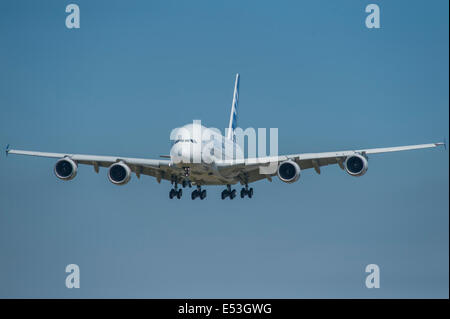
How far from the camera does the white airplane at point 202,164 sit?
60.0m

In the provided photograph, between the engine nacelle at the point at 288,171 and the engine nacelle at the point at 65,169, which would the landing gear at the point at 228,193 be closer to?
the engine nacelle at the point at 288,171

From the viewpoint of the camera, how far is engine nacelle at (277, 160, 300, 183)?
61.6 meters

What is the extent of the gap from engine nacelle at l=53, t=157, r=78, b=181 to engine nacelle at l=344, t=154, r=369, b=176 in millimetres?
18828

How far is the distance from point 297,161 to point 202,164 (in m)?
6.67

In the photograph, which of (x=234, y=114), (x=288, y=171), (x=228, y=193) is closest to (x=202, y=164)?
(x=288, y=171)

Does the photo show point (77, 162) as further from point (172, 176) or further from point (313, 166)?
point (313, 166)

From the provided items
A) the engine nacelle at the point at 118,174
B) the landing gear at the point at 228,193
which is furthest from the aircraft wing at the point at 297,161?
the engine nacelle at the point at 118,174

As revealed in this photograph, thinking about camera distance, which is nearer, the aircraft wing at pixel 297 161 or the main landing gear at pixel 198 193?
the aircraft wing at pixel 297 161

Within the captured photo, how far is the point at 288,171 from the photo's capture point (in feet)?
203

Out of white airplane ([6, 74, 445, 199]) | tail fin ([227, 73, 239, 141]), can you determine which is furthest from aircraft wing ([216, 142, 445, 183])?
tail fin ([227, 73, 239, 141])

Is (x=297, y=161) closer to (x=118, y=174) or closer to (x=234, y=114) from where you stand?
(x=118, y=174)
